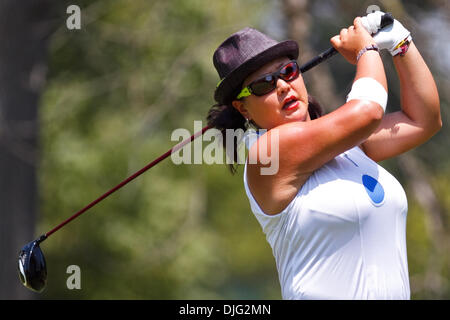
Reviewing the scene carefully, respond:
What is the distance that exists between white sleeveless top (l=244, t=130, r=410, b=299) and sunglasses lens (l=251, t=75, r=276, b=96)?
36 centimetres

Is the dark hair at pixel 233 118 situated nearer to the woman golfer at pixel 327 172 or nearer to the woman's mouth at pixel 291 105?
the woman golfer at pixel 327 172

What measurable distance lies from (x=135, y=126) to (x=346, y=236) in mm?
6911

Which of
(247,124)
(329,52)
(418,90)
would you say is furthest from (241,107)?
(418,90)

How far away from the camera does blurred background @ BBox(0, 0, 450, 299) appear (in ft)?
24.1

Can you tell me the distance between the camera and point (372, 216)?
2.58 meters

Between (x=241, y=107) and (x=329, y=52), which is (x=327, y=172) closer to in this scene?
(x=241, y=107)

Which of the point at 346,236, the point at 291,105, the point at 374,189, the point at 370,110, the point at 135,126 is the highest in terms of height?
the point at 135,126

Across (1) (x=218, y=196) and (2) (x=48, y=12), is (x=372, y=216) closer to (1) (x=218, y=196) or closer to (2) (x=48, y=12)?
(2) (x=48, y=12)

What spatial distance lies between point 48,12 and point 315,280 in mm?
7139

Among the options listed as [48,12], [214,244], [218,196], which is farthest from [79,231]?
[218,196]

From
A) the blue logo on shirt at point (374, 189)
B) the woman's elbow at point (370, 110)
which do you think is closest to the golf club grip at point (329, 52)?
the woman's elbow at point (370, 110)

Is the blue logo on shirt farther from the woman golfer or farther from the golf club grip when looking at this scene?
the golf club grip

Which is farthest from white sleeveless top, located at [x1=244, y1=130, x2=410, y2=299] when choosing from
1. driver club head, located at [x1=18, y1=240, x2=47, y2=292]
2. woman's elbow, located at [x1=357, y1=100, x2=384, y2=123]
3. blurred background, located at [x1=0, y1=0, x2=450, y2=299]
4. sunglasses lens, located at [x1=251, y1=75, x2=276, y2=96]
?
blurred background, located at [x1=0, y1=0, x2=450, y2=299]

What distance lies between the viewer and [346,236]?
2.58 meters
